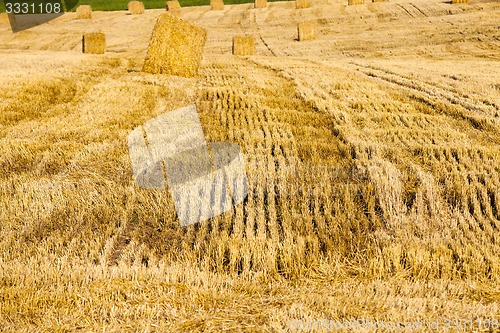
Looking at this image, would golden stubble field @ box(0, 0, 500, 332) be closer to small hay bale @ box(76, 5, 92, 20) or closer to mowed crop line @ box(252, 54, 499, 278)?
mowed crop line @ box(252, 54, 499, 278)

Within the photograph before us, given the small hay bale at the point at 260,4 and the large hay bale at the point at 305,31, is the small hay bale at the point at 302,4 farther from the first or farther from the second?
the large hay bale at the point at 305,31

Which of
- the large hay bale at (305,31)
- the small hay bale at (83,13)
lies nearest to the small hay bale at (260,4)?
the large hay bale at (305,31)

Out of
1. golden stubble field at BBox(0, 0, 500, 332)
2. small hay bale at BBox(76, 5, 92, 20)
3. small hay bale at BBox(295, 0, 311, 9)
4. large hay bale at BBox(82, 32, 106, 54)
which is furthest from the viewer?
small hay bale at BBox(76, 5, 92, 20)

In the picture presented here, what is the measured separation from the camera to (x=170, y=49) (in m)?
11.5

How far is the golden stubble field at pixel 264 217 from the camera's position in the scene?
2707mm

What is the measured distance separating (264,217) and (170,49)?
340 inches

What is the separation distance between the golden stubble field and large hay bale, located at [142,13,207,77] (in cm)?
258

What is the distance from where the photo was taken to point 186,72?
1156 cm

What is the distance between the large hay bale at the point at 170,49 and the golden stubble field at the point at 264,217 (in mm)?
2583

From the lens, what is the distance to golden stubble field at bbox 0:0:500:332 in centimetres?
271

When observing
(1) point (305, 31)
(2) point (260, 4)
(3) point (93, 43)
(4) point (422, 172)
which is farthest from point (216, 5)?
(4) point (422, 172)

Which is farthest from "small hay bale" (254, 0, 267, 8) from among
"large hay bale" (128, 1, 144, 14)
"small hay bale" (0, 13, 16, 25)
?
"small hay bale" (0, 13, 16, 25)

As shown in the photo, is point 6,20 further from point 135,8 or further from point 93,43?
point 93,43

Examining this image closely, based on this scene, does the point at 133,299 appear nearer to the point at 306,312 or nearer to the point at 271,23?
the point at 306,312
